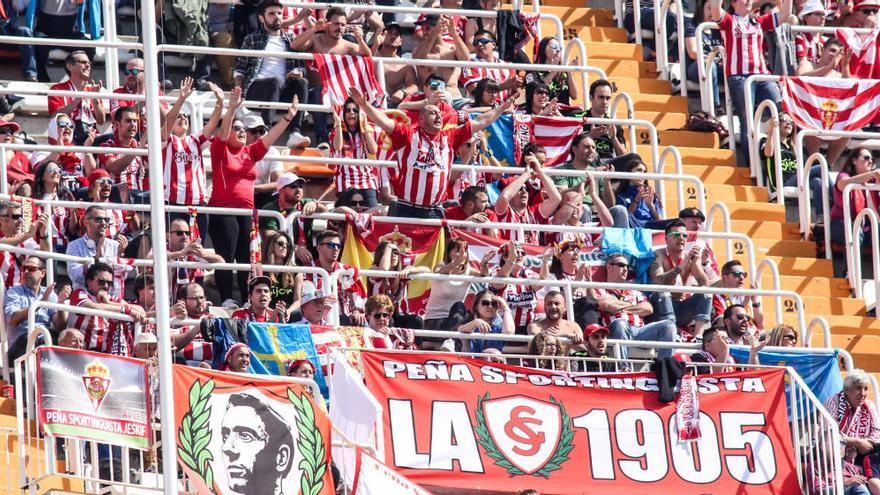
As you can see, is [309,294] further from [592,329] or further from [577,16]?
[577,16]

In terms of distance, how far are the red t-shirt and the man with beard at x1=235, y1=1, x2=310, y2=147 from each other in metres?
1.50

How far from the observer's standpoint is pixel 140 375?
17.4 metres

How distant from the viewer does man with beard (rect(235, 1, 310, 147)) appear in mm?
23688

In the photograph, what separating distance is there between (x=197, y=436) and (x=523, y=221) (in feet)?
19.0

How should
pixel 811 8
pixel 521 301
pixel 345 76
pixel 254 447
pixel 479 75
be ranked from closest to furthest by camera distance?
pixel 254 447, pixel 521 301, pixel 345 76, pixel 479 75, pixel 811 8

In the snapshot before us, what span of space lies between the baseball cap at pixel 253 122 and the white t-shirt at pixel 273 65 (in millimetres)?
438

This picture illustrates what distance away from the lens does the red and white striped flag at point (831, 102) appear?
2470 cm

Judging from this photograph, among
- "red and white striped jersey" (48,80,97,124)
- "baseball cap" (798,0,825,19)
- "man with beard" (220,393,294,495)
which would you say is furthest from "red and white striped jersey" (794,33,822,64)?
"man with beard" (220,393,294,495)

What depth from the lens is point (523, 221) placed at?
74.4ft

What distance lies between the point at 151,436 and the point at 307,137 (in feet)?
22.1

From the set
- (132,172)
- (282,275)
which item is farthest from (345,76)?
(282,275)

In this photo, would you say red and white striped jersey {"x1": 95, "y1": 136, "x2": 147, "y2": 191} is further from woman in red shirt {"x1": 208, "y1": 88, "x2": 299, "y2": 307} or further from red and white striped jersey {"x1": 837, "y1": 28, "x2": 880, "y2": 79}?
red and white striped jersey {"x1": 837, "y1": 28, "x2": 880, "y2": 79}

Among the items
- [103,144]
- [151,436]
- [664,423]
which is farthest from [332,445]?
[103,144]

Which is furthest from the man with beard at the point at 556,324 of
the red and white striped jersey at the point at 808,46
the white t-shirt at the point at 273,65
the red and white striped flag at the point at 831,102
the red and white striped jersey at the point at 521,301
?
the red and white striped jersey at the point at 808,46
